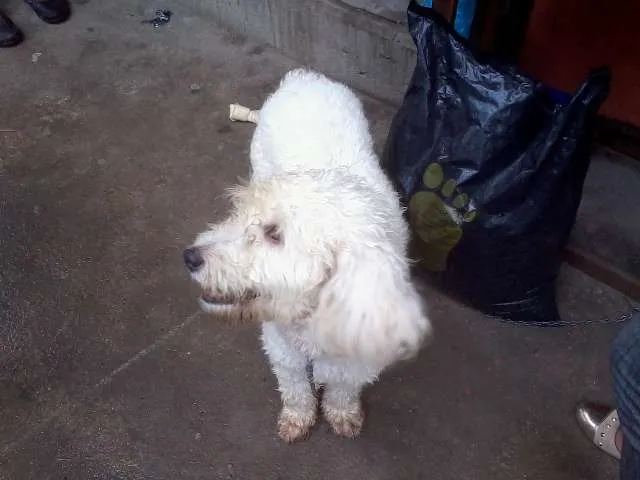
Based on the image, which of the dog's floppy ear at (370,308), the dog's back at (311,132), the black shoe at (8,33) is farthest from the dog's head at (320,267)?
the black shoe at (8,33)

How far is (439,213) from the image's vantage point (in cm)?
216

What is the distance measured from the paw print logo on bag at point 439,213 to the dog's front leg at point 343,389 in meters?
0.60

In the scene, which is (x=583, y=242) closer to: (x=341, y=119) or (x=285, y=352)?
(x=341, y=119)

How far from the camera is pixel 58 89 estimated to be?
3.54 meters

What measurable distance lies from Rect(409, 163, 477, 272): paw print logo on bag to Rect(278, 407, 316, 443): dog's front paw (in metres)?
0.79

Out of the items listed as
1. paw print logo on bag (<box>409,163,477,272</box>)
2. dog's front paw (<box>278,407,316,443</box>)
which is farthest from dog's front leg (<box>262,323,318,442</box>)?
paw print logo on bag (<box>409,163,477,272</box>)

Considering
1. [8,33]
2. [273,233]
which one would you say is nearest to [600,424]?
[273,233]

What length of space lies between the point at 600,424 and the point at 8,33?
4065mm

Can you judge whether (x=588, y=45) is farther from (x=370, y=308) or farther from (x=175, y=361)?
(x=175, y=361)

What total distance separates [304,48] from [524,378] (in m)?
2.35

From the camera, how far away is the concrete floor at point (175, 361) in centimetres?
201

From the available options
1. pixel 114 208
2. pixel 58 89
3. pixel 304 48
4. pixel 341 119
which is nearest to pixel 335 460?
pixel 341 119

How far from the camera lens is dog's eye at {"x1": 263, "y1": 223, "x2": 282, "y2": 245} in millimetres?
1523

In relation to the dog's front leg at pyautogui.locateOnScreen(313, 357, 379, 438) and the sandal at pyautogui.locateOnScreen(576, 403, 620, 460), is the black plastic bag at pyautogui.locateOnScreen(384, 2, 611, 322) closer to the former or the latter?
the sandal at pyautogui.locateOnScreen(576, 403, 620, 460)
